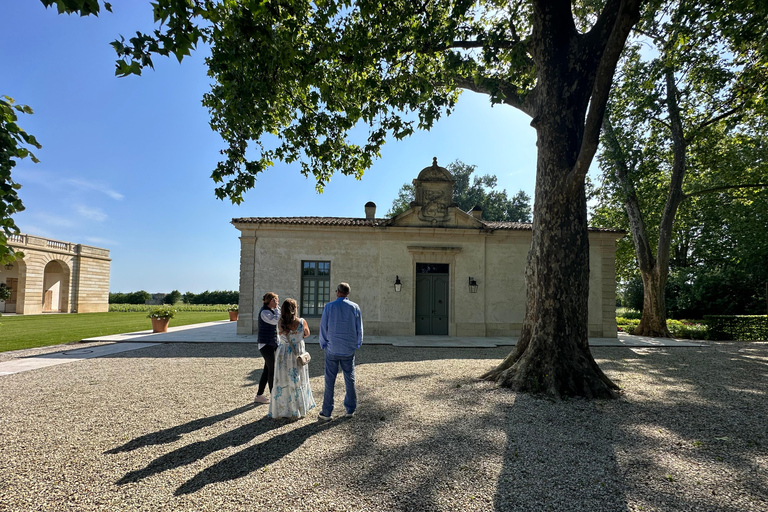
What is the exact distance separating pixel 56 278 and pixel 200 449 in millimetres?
43822

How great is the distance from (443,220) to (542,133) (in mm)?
7575

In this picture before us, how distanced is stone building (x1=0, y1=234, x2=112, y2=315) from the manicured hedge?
1754 inches

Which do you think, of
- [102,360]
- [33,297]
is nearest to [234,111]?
[102,360]

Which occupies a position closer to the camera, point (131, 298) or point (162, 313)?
point (162, 313)

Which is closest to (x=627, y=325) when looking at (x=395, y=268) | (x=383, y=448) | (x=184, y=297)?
(x=395, y=268)

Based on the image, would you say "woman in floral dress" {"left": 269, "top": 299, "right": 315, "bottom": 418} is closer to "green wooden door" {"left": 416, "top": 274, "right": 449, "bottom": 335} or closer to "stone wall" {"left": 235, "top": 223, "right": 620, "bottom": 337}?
"stone wall" {"left": 235, "top": 223, "right": 620, "bottom": 337}

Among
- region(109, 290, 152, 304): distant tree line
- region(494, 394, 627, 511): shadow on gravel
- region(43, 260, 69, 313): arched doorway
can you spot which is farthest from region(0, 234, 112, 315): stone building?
region(494, 394, 627, 511): shadow on gravel

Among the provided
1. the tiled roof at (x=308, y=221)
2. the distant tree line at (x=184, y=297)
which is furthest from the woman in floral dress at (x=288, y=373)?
the distant tree line at (x=184, y=297)

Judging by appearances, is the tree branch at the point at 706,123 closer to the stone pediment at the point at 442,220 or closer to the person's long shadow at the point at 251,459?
the stone pediment at the point at 442,220

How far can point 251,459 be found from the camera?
12.4 ft

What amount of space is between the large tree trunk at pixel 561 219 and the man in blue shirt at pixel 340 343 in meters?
3.32

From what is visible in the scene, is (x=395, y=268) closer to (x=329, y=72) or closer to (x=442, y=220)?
(x=442, y=220)

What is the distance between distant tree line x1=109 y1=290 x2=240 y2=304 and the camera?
4403 centimetres

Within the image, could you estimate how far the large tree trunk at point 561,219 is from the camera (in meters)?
6.66
